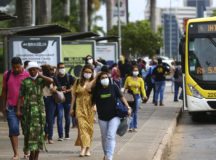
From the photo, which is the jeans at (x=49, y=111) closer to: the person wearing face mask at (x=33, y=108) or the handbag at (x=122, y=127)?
the handbag at (x=122, y=127)

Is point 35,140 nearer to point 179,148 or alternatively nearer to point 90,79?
point 90,79

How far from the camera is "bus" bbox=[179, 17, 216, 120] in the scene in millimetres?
21281

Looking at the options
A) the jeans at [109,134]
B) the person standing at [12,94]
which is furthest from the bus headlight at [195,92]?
the person standing at [12,94]

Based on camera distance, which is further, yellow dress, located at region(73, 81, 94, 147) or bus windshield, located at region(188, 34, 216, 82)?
bus windshield, located at region(188, 34, 216, 82)

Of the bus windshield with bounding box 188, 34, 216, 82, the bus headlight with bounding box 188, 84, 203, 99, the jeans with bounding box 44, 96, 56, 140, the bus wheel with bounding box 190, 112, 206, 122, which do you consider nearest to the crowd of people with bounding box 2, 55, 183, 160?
the jeans with bounding box 44, 96, 56, 140

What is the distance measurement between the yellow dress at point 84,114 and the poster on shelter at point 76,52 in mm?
10965

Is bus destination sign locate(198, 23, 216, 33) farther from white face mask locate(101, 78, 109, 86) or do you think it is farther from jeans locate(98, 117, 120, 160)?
jeans locate(98, 117, 120, 160)

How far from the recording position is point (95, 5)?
207 ft

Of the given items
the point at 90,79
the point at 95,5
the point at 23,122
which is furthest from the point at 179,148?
the point at 95,5

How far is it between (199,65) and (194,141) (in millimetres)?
4872

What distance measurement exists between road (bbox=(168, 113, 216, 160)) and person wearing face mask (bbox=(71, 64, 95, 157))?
201 cm

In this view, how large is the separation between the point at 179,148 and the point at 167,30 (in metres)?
78.3

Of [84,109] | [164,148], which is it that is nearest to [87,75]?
[84,109]

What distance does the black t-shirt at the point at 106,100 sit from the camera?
11406mm
